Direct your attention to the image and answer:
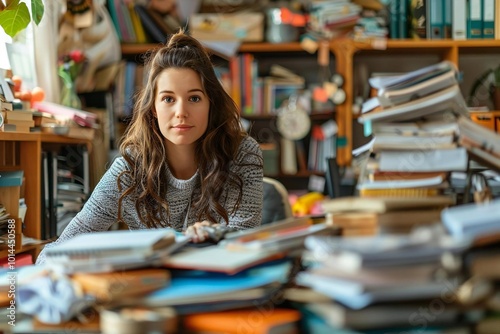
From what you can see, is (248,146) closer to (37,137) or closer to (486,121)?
(486,121)

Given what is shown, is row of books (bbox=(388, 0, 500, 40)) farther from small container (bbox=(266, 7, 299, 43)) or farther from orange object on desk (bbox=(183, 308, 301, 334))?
orange object on desk (bbox=(183, 308, 301, 334))

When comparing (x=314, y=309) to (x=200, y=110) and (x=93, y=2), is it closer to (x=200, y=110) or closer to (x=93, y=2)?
(x=200, y=110)

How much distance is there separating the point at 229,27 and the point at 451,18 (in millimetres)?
1364

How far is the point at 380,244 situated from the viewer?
84cm

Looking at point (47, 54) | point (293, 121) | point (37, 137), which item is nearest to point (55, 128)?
point (37, 137)

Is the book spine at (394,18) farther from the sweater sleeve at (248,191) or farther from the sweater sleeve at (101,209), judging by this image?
the sweater sleeve at (101,209)

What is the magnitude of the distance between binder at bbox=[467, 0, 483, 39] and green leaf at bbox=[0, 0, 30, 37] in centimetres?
270

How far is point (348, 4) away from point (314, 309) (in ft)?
11.2

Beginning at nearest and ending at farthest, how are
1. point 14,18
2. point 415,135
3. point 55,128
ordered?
point 415,135 → point 14,18 → point 55,128

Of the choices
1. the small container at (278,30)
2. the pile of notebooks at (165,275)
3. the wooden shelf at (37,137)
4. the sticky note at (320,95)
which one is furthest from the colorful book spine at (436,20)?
the pile of notebooks at (165,275)

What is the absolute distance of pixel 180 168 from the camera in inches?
81.1

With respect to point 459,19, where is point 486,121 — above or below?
below

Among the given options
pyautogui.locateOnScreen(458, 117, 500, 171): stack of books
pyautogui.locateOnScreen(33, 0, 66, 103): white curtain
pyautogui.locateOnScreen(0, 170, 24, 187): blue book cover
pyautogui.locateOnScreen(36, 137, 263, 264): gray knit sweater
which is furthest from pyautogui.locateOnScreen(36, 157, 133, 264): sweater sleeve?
pyautogui.locateOnScreen(33, 0, 66, 103): white curtain

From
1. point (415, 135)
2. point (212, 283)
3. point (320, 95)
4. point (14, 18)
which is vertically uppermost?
point (14, 18)
